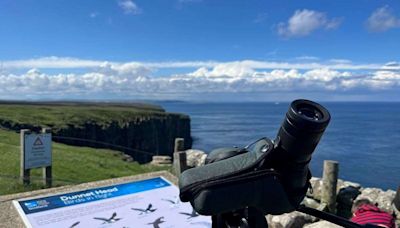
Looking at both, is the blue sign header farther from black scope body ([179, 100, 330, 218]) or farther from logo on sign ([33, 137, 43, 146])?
logo on sign ([33, 137, 43, 146])

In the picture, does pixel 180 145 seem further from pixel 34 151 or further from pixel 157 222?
pixel 157 222

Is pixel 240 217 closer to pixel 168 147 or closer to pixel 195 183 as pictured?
pixel 195 183

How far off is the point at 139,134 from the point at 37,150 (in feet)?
206

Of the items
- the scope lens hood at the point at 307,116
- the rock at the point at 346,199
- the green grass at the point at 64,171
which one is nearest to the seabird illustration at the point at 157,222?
the scope lens hood at the point at 307,116

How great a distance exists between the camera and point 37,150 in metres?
8.55

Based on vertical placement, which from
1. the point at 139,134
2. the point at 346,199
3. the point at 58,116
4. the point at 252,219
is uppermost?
the point at 252,219

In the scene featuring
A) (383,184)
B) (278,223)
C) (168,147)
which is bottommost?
(168,147)

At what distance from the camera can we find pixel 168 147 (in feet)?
272

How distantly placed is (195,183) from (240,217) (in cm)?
38

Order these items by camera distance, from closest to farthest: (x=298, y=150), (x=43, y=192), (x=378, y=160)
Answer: (x=298, y=150) → (x=43, y=192) → (x=378, y=160)

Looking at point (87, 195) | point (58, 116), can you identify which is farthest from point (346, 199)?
point (58, 116)

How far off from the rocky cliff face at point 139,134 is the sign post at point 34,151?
96.7 feet

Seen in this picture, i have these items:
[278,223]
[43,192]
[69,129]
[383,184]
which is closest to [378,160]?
[383,184]

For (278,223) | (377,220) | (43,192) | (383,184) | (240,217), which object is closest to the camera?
(240,217)
